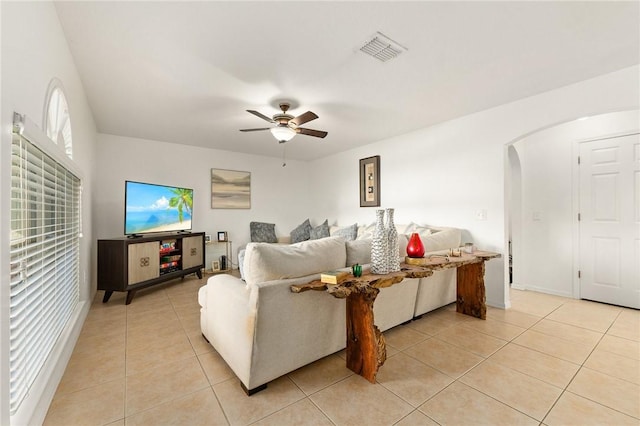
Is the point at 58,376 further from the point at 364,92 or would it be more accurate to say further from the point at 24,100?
the point at 364,92

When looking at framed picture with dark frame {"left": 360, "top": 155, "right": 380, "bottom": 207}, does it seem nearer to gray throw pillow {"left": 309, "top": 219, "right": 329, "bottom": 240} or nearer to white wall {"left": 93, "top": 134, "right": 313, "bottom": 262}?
gray throw pillow {"left": 309, "top": 219, "right": 329, "bottom": 240}

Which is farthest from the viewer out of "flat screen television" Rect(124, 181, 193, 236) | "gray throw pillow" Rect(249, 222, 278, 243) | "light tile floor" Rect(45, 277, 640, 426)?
"gray throw pillow" Rect(249, 222, 278, 243)

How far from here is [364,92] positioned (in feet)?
9.57

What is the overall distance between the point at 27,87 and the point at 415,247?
2.66 metres

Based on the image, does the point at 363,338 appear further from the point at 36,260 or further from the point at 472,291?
the point at 36,260

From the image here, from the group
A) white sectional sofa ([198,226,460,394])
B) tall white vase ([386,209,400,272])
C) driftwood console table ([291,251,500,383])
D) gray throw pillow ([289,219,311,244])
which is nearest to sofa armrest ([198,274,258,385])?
white sectional sofa ([198,226,460,394])

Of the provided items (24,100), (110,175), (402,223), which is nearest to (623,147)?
(402,223)

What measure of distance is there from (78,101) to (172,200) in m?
1.89

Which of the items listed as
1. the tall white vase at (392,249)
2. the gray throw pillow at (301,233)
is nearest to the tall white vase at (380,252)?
the tall white vase at (392,249)

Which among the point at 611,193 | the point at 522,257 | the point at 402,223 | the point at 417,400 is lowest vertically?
the point at 417,400

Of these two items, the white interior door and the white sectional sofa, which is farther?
the white interior door

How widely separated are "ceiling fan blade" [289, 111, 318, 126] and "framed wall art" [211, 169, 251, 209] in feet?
9.08

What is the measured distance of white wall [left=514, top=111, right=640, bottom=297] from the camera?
138 inches

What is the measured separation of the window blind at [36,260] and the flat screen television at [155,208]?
4.40ft
